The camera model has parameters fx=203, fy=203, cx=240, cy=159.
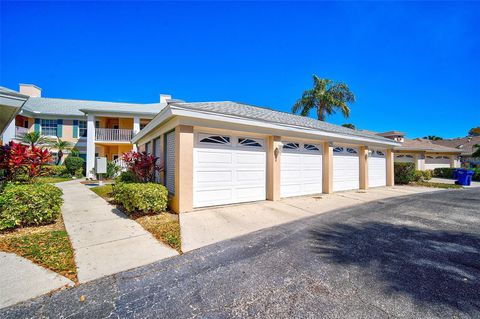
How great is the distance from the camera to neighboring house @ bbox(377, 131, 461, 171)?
70.2ft

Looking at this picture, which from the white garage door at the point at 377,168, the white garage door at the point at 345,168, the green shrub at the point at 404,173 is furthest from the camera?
the green shrub at the point at 404,173

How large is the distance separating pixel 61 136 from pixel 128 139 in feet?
22.6

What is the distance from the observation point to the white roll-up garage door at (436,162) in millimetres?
23419

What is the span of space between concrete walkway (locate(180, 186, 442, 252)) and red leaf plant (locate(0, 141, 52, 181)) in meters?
4.85

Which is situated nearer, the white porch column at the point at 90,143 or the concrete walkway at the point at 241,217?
the concrete walkway at the point at 241,217

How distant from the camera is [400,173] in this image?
15.1 m

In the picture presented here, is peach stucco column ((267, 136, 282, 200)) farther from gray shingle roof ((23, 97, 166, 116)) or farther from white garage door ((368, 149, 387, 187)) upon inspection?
gray shingle roof ((23, 97, 166, 116))

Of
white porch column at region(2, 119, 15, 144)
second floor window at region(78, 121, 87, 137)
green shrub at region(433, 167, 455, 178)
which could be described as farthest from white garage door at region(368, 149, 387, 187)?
white porch column at region(2, 119, 15, 144)

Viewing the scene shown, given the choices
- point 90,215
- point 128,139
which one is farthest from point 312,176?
point 128,139

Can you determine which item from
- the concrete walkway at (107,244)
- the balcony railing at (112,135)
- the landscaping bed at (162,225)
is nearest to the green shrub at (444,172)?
the landscaping bed at (162,225)

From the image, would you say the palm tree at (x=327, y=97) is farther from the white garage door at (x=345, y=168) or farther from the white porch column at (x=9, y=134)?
the white porch column at (x=9, y=134)

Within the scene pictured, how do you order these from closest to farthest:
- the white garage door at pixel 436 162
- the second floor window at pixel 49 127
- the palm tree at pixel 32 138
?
the palm tree at pixel 32 138
the second floor window at pixel 49 127
the white garage door at pixel 436 162

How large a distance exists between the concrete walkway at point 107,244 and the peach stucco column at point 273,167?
485 centimetres

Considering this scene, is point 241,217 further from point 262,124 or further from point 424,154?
point 424,154
